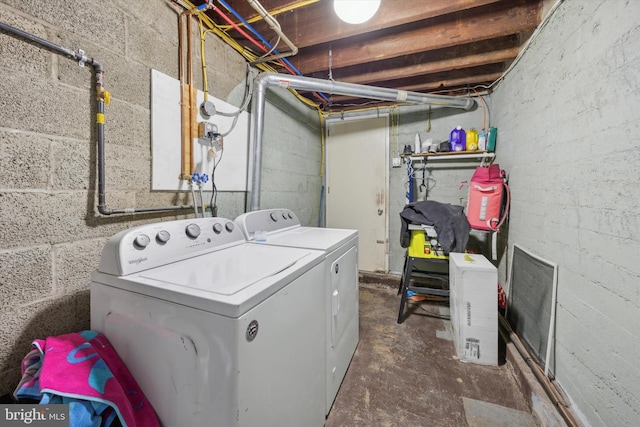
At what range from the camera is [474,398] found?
55.1 inches

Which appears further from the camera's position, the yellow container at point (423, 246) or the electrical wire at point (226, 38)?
the yellow container at point (423, 246)

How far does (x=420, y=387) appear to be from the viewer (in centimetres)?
148

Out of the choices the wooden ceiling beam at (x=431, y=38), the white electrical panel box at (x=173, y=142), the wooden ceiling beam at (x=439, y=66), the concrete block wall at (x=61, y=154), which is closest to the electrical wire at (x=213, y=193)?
the white electrical panel box at (x=173, y=142)

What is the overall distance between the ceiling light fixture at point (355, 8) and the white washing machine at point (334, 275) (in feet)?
4.40

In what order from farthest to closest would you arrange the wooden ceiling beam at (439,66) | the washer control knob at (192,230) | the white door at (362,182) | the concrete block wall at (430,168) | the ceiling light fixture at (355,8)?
the white door at (362,182) → the concrete block wall at (430,168) → the wooden ceiling beam at (439,66) → the ceiling light fixture at (355,8) → the washer control knob at (192,230)

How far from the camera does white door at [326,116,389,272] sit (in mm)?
3203

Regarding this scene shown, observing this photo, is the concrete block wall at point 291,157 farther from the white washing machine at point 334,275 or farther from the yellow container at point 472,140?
the yellow container at point 472,140

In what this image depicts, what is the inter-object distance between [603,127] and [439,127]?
78.5 inches

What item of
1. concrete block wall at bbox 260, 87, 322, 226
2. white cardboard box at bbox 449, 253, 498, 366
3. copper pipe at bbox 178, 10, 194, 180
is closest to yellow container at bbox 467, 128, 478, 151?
white cardboard box at bbox 449, 253, 498, 366

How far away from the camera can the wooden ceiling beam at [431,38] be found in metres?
1.64

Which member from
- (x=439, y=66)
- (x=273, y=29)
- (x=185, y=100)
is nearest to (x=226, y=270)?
(x=185, y=100)

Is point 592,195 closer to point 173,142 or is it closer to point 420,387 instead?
point 420,387

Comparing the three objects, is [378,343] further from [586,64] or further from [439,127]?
[439,127]

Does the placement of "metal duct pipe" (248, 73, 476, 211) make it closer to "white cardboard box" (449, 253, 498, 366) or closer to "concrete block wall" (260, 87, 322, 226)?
"concrete block wall" (260, 87, 322, 226)
